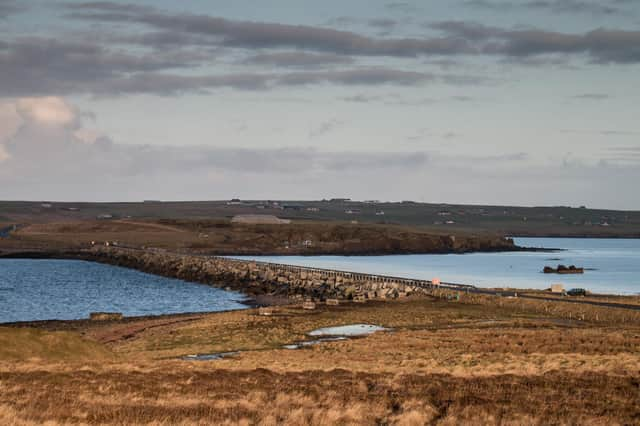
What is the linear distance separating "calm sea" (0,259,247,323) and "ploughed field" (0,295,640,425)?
22199 millimetres

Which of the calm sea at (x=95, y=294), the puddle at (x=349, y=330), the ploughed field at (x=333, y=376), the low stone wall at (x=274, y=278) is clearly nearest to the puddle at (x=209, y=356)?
the ploughed field at (x=333, y=376)

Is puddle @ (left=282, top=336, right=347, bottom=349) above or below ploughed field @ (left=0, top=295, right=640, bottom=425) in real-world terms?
below

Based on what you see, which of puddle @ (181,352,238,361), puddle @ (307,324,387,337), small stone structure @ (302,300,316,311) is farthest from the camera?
small stone structure @ (302,300,316,311)

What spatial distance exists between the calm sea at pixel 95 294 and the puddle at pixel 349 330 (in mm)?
24355

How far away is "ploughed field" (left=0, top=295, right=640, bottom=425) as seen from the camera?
2189 centimetres

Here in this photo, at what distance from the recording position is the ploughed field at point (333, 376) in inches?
862

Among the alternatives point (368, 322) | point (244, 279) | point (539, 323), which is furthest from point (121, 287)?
point (539, 323)

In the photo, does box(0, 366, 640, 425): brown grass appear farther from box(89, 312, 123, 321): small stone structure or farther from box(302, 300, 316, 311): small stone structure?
box(302, 300, 316, 311): small stone structure

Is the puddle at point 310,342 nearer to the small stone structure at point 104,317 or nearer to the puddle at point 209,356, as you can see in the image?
the puddle at point 209,356

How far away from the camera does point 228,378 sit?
28.6 m

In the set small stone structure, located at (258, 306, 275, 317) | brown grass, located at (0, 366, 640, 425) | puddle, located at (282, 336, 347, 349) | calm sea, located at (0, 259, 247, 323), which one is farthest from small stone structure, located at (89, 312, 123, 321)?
brown grass, located at (0, 366, 640, 425)

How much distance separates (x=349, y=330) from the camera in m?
53.3

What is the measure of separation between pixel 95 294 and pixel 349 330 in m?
47.5

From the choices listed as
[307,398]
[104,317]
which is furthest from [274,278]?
[307,398]
